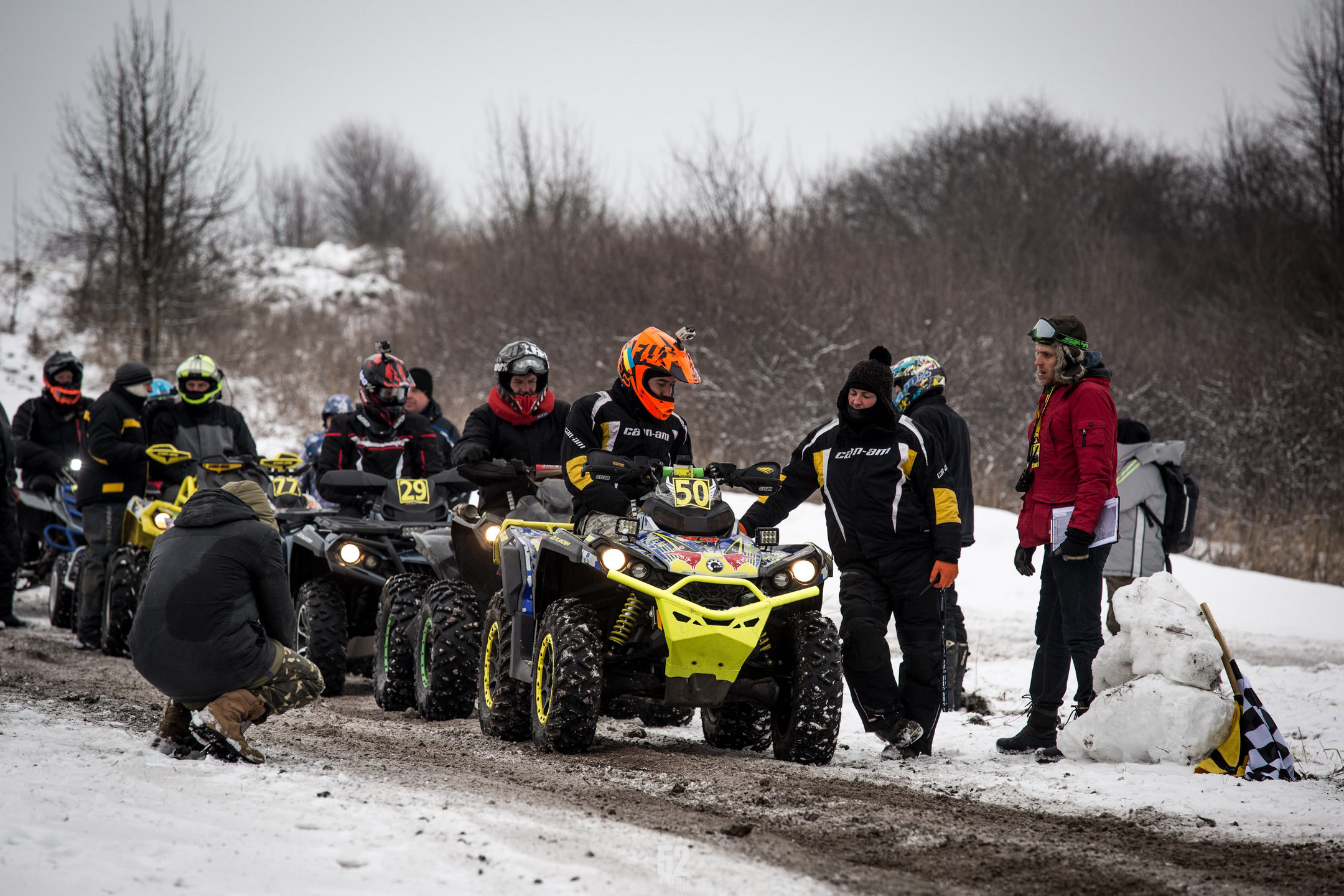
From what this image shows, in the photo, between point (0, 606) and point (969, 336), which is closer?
point (0, 606)

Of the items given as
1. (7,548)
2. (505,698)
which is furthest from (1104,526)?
(7,548)

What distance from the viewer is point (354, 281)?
4319cm

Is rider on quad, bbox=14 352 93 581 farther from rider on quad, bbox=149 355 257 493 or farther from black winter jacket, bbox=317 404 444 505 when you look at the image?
black winter jacket, bbox=317 404 444 505

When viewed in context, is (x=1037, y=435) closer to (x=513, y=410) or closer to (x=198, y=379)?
(x=513, y=410)

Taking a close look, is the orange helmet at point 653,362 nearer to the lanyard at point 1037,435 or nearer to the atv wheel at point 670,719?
the atv wheel at point 670,719

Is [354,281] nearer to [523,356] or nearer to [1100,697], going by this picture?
[523,356]

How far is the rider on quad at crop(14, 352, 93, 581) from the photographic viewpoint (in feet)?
41.1

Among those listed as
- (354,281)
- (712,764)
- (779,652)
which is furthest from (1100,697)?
(354,281)

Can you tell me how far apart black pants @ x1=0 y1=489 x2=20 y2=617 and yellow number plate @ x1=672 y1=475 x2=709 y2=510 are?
763cm

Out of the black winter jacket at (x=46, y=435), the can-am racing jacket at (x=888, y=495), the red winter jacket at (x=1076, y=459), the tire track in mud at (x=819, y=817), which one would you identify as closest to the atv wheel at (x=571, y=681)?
the tire track in mud at (x=819, y=817)

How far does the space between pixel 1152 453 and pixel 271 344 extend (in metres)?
27.4

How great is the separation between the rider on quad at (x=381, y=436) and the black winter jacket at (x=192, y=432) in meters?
1.45

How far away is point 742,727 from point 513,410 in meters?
2.68

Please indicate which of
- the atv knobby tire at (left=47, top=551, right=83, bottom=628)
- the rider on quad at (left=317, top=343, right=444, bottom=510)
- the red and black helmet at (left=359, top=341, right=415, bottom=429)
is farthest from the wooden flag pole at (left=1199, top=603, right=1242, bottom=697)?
the atv knobby tire at (left=47, top=551, right=83, bottom=628)
